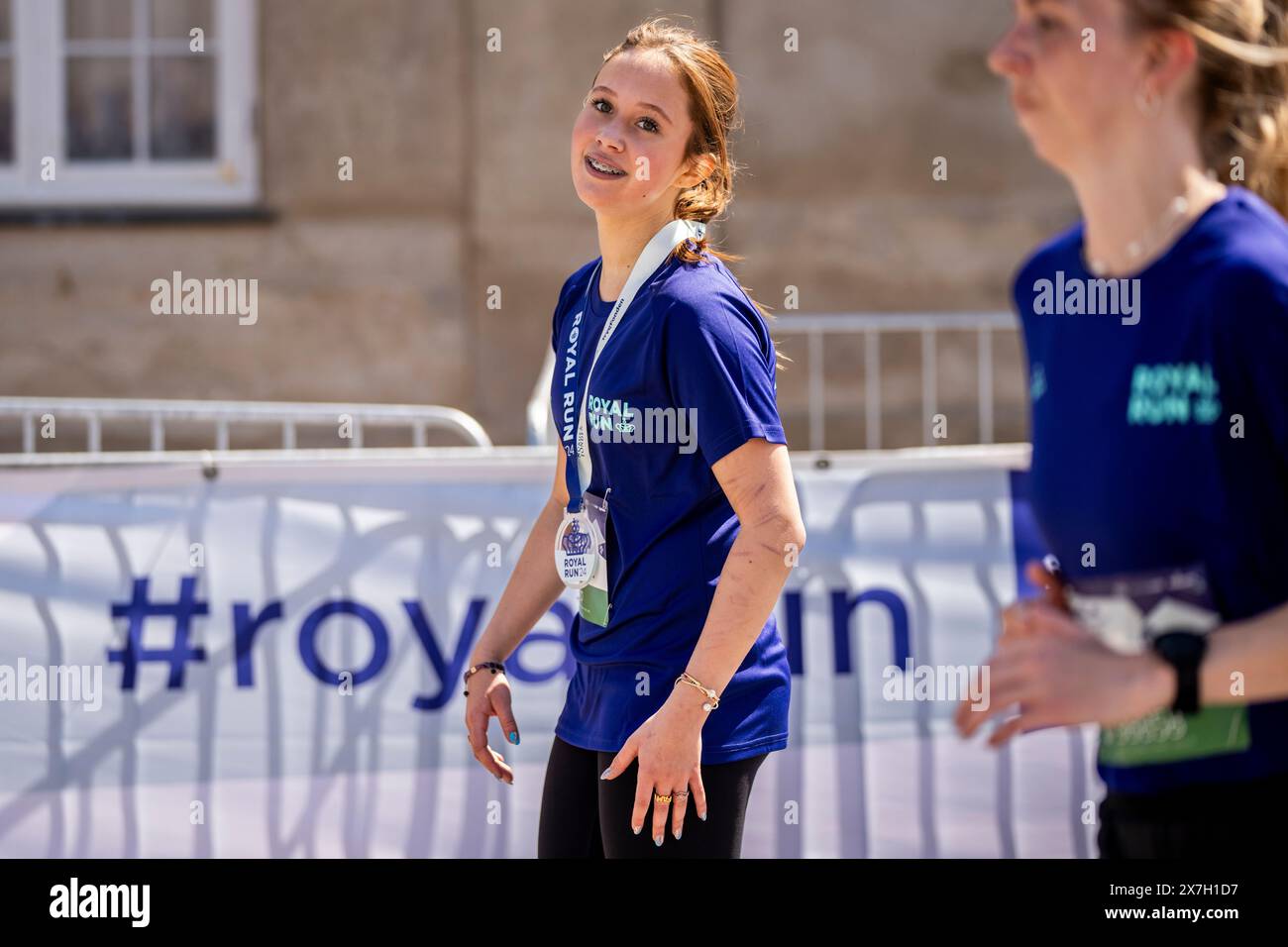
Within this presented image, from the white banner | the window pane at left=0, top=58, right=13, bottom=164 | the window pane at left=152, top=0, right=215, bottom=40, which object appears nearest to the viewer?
the white banner

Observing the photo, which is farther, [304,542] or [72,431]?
[72,431]

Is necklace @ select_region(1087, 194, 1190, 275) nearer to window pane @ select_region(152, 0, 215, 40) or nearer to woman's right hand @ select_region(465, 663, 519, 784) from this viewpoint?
woman's right hand @ select_region(465, 663, 519, 784)

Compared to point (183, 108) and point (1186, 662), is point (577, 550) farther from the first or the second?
point (183, 108)

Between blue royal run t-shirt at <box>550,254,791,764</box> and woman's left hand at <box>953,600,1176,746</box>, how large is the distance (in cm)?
85

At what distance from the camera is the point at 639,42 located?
2.72 m

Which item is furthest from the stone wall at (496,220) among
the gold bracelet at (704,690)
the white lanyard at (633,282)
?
the gold bracelet at (704,690)

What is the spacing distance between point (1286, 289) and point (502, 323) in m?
7.40

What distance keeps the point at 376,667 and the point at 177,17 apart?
619 cm

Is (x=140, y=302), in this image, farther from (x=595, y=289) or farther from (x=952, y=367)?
(x=595, y=289)

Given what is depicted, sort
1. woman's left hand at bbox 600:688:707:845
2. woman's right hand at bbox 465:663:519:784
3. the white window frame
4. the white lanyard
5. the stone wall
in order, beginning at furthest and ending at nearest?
the white window frame < the stone wall < woman's right hand at bbox 465:663:519:784 < the white lanyard < woman's left hand at bbox 600:688:707:845

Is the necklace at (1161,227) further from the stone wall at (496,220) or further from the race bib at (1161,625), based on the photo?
the stone wall at (496,220)

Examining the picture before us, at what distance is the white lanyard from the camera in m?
2.57

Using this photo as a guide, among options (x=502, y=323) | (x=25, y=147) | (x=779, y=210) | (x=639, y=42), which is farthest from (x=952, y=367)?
(x=639, y=42)

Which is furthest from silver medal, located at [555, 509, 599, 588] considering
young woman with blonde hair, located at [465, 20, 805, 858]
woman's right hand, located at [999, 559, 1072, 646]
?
woman's right hand, located at [999, 559, 1072, 646]
